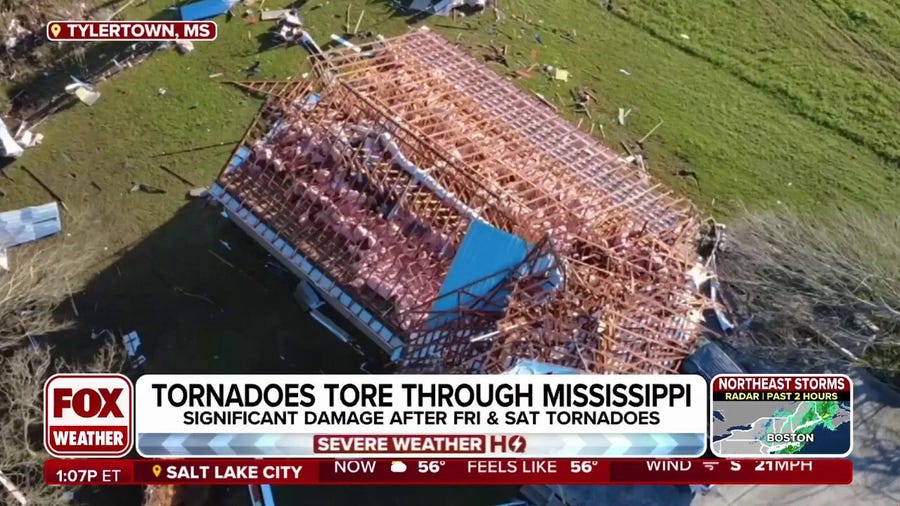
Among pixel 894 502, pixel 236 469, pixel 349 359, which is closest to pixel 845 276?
pixel 894 502

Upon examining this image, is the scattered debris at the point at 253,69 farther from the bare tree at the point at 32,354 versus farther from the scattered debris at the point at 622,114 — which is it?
the scattered debris at the point at 622,114

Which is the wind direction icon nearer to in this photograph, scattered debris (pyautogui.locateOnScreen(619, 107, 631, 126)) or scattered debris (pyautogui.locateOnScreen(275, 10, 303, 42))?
scattered debris (pyautogui.locateOnScreen(619, 107, 631, 126))

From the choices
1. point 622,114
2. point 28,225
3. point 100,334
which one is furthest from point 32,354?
point 622,114

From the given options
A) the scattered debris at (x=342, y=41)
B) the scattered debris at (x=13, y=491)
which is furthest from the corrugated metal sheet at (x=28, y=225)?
the scattered debris at (x=342, y=41)

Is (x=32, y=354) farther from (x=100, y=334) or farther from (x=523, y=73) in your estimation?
(x=523, y=73)

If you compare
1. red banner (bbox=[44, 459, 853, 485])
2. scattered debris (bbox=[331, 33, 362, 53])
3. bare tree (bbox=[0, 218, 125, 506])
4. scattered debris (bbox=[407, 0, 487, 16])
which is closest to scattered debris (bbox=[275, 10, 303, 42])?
scattered debris (bbox=[331, 33, 362, 53])
